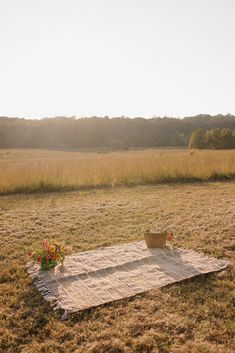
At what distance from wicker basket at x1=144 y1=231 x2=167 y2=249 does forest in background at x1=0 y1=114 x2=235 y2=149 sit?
32.7 meters

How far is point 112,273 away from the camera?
12.1 feet

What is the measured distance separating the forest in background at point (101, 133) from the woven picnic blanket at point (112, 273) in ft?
108

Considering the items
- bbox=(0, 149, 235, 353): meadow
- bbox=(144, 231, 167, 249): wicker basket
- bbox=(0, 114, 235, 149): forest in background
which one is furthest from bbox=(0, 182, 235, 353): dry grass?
bbox=(0, 114, 235, 149): forest in background

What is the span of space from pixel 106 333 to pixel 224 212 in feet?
14.8

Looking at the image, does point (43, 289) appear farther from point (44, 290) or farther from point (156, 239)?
point (156, 239)

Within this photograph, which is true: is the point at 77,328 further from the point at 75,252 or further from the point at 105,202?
the point at 105,202

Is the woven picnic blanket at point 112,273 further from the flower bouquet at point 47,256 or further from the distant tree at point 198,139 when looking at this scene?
the distant tree at point 198,139

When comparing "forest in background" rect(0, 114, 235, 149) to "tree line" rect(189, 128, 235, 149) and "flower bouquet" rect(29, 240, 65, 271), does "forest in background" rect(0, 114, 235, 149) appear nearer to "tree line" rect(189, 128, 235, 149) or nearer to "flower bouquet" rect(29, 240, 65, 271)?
"tree line" rect(189, 128, 235, 149)

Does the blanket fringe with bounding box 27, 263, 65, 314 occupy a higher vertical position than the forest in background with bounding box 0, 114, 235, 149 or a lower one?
lower

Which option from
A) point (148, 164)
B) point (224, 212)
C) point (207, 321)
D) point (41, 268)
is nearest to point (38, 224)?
point (41, 268)

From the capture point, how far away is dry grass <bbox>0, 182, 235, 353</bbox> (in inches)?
97.1

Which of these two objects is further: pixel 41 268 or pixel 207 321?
pixel 41 268

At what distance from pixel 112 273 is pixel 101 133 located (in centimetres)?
3847

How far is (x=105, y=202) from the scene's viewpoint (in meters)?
7.98
